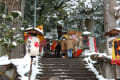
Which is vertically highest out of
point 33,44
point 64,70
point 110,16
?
point 110,16

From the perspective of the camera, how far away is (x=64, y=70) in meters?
9.79

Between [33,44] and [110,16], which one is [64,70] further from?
[110,16]

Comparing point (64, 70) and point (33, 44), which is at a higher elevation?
point (33, 44)

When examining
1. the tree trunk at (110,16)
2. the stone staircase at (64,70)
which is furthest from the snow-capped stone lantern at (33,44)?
the tree trunk at (110,16)

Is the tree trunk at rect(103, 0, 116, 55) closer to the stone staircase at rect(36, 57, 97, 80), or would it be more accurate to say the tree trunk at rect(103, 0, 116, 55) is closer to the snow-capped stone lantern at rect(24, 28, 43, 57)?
the stone staircase at rect(36, 57, 97, 80)

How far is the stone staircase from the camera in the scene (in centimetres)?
912

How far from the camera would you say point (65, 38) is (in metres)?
13.1

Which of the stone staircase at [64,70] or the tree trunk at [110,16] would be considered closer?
the stone staircase at [64,70]

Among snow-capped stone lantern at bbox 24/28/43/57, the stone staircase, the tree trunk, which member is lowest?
the stone staircase

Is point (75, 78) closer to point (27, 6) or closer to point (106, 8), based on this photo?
point (106, 8)

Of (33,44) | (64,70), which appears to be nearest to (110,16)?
(64,70)

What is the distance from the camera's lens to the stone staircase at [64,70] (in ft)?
29.9

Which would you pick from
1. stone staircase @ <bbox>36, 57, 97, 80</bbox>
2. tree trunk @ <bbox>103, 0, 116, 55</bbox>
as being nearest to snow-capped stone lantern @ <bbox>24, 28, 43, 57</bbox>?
stone staircase @ <bbox>36, 57, 97, 80</bbox>

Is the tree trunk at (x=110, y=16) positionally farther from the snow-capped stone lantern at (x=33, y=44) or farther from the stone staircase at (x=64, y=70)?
the snow-capped stone lantern at (x=33, y=44)
